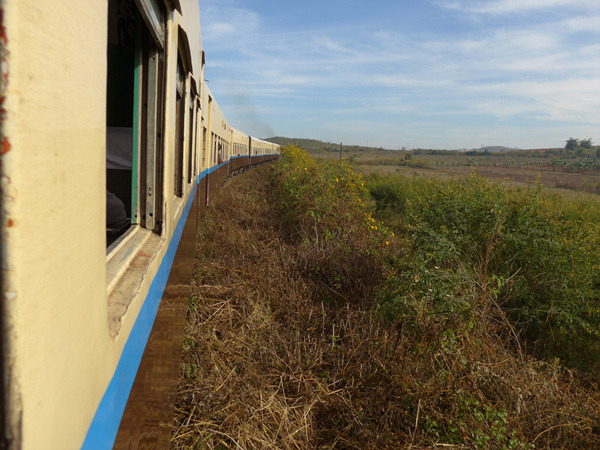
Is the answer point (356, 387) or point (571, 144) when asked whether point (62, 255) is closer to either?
point (356, 387)

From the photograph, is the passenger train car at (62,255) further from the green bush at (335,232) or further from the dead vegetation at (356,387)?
the green bush at (335,232)

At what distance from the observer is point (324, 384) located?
12.0ft

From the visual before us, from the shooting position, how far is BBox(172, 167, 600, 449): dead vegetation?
3.13 metres

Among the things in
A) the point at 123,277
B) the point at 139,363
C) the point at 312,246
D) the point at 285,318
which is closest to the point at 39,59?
the point at 123,277

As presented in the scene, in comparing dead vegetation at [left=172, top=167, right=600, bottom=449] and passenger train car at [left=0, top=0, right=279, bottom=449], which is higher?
passenger train car at [left=0, top=0, right=279, bottom=449]

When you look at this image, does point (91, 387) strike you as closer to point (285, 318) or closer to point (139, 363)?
point (139, 363)

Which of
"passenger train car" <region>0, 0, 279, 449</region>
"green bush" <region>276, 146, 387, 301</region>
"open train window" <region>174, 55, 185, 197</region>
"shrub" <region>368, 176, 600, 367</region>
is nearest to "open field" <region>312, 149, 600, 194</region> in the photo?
"green bush" <region>276, 146, 387, 301</region>

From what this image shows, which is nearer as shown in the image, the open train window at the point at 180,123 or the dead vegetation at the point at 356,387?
the open train window at the point at 180,123

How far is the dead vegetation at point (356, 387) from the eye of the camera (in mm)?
3133

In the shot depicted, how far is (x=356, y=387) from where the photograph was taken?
141 inches

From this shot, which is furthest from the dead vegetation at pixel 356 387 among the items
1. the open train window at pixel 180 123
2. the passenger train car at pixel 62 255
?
the passenger train car at pixel 62 255

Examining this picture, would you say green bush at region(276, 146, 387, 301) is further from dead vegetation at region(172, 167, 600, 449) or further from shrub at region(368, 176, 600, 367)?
dead vegetation at region(172, 167, 600, 449)

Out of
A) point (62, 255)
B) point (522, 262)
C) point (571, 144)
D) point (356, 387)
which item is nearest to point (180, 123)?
point (356, 387)

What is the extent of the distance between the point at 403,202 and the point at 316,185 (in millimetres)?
7672
